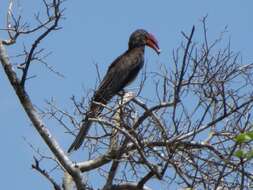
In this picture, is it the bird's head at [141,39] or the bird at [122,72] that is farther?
the bird's head at [141,39]

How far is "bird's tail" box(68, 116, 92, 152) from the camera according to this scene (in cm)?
746

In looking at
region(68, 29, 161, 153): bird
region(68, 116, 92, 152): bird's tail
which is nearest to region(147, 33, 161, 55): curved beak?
region(68, 29, 161, 153): bird

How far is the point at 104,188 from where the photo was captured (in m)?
7.54

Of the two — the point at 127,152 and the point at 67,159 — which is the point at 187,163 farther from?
the point at 67,159

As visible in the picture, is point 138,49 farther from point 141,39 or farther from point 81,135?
point 81,135

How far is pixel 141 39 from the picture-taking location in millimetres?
10953

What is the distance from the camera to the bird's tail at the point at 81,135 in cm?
746

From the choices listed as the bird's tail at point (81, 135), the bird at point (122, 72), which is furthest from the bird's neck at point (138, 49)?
the bird's tail at point (81, 135)

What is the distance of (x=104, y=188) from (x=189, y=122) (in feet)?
5.08

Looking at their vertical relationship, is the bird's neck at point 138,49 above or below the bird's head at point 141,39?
below

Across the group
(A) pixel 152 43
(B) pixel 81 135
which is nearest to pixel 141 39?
(A) pixel 152 43

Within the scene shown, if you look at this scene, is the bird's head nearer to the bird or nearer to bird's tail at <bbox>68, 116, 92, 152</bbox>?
the bird

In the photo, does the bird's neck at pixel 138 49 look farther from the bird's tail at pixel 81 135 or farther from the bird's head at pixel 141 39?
the bird's tail at pixel 81 135

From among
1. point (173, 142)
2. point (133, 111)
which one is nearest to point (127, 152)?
point (133, 111)
